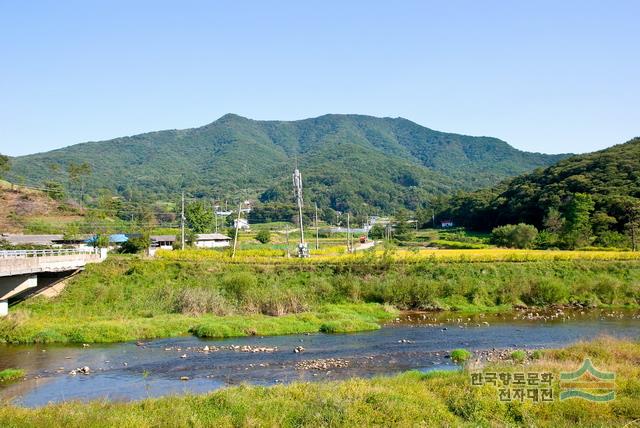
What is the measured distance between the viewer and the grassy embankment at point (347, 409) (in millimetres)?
14031

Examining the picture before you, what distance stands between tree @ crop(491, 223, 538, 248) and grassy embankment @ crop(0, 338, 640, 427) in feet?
165

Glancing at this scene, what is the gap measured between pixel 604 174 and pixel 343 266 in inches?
2051

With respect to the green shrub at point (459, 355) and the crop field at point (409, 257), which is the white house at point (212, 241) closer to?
the crop field at point (409, 257)

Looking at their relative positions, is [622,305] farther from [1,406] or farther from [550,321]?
[1,406]

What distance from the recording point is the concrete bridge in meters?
30.7

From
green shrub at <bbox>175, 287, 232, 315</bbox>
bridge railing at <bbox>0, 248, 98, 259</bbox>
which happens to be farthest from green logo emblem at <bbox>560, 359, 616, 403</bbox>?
bridge railing at <bbox>0, 248, 98, 259</bbox>

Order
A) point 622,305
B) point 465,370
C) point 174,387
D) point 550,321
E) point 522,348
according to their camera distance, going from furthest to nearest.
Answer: point 622,305, point 550,321, point 522,348, point 174,387, point 465,370

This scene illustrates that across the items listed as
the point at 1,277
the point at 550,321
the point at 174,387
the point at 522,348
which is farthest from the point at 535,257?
the point at 1,277

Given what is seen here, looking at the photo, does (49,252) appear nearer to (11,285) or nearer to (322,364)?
(11,285)

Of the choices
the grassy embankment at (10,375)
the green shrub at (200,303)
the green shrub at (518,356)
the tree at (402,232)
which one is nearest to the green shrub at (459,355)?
the green shrub at (518,356)

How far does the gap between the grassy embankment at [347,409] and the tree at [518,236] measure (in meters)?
50.4

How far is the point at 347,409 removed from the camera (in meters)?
14.3

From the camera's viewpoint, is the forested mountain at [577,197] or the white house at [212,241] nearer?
the forested mountain at [577,197]

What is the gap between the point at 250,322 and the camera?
3234 cm
